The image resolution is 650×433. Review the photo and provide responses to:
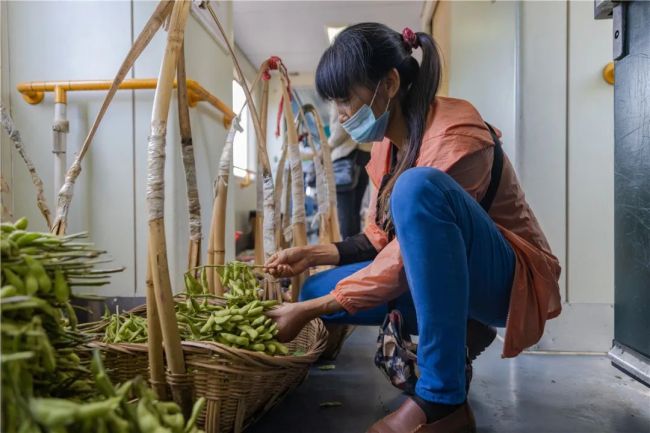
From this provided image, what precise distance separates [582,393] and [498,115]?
1.15 m

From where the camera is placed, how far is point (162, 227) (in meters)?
0.66

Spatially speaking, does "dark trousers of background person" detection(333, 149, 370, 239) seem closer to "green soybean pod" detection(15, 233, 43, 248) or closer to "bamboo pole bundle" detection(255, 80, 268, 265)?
"bamboo pole bundle" detection(255, 80, 268, 265)

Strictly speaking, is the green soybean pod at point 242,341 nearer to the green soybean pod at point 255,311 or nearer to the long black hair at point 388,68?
the green soybean pod at point 255,311

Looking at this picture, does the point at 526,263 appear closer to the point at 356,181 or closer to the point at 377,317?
the point at 377,317

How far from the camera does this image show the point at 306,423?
93 centimetres

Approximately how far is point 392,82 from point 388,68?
0.03 m

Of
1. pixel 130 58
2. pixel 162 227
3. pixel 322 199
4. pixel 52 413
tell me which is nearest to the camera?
pixel 52 413

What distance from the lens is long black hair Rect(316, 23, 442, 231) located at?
3.08 feet

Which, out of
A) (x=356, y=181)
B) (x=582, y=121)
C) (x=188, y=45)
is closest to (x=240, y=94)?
(x=356, y=181)

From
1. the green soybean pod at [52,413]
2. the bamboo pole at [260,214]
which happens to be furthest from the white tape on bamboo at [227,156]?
the green soybean pod at [52,413]

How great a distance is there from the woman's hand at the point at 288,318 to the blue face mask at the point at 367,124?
16.9 inches

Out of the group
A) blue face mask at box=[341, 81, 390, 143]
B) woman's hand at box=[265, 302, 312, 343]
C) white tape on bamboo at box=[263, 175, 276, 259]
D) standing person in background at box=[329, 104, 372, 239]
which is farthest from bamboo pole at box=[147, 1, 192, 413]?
standing person in background at box=[329, 104, 372, 239]

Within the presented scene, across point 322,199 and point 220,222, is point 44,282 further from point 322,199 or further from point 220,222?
point 322,199

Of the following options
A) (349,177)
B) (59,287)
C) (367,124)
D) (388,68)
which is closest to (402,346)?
(367,124)
